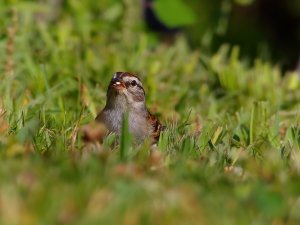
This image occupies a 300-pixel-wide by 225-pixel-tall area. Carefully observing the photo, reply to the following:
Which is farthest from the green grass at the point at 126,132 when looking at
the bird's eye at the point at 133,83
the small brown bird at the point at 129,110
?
the bird's eye at the point at 133,83

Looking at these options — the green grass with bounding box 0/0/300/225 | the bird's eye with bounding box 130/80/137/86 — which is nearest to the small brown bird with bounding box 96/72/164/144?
the bird's eye with bounding box 130/80/137/86

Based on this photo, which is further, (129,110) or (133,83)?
(133,83)

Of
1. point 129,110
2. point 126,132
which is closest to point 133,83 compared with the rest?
point 129,110

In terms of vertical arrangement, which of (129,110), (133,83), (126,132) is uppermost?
(126,132)

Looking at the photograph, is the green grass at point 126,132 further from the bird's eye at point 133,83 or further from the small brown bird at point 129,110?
the bird's eye at point 133,83

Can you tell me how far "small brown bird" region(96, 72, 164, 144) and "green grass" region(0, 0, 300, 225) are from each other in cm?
15

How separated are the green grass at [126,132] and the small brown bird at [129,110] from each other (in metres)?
0.15

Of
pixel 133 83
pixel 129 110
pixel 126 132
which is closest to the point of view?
pixel 126 132

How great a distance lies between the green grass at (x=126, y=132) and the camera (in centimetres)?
336

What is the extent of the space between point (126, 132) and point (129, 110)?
1808mm

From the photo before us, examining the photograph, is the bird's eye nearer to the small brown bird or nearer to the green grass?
the small brown bird

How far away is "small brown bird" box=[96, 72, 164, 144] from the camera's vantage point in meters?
5.96

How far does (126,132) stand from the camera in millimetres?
4559

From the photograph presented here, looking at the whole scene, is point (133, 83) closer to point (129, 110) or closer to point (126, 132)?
point (129, 110)
